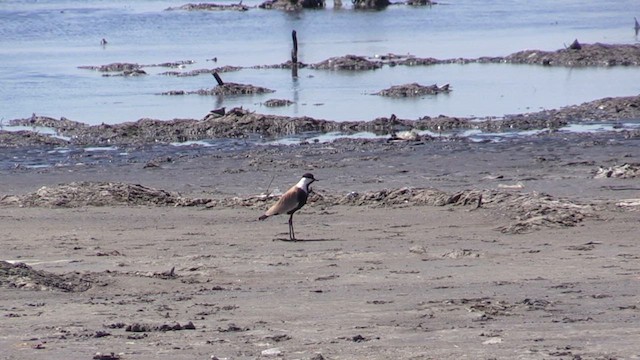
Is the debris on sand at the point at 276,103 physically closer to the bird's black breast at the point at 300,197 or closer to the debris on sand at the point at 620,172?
the debris on sand at the point at 620,172

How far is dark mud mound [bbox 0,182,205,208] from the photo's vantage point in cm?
1409

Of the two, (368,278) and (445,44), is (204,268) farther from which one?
(445,44)

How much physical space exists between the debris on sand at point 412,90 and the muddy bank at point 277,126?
17.1ft

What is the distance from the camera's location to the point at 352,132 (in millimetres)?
21375

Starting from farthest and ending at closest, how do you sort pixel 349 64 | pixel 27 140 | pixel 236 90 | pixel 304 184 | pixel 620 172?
pixel 349 64, pixel 236 90, pixel 27 140, pixel 620 172, pixel 304 184

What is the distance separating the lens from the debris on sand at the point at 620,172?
14.6 m

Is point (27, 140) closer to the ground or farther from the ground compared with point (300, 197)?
closer to the ground

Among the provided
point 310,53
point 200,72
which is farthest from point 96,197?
point 310,53

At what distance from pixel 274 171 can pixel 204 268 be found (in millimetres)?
6894

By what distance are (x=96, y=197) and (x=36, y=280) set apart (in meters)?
5.06

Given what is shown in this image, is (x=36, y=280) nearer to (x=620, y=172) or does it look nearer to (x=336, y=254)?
(x=336, y=254)

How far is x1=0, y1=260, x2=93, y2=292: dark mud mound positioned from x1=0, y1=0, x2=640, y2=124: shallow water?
14.3 metres

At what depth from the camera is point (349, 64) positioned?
35562mm

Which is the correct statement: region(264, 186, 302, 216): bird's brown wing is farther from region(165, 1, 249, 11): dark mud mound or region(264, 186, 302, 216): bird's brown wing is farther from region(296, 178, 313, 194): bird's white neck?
region(165, 1, 249, 11): dark mud mound
